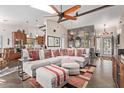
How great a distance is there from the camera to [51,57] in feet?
12.4

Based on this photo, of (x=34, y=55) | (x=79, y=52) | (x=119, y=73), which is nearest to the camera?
(x=119, y=73)

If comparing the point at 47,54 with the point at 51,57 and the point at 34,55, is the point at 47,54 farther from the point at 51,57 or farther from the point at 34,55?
the point at 34,55

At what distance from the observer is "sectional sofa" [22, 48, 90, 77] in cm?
283

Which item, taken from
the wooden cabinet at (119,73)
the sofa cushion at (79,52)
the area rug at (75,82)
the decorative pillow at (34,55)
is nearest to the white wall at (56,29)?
the decorative pillow at (34,55)

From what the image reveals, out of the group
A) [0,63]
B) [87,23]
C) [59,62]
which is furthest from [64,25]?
[0,63]

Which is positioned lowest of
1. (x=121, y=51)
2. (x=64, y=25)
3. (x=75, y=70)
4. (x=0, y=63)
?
(x=75, y=70)

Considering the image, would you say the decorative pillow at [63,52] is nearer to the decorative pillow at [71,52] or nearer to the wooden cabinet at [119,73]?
the decorative pillow at [71,52]

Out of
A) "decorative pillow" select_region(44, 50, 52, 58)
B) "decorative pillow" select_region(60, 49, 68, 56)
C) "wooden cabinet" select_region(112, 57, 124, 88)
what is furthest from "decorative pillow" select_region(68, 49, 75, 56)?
"wooden cabinet" select_region(112, 57, 124, 88)

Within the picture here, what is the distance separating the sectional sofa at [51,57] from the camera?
9.30ft

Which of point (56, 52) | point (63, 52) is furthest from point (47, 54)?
point (63, 52)
